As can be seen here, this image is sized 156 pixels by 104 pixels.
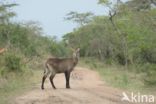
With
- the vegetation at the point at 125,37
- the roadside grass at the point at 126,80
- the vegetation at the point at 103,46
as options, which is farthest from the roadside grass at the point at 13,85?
the vegetation at the point at 125,37

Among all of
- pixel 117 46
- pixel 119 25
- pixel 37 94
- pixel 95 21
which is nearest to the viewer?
pixel 37 94

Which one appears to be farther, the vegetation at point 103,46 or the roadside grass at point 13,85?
the vegetation at point 103,46

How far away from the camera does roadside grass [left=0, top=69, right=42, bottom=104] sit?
14.2 meters

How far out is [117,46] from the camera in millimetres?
44938

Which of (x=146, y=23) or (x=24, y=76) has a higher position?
(x=146, y=23)

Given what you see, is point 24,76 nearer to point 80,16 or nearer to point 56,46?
point 56,46

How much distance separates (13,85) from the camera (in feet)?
55.7

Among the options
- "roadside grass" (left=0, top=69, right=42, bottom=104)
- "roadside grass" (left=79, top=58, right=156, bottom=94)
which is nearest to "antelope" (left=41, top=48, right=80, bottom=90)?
"roadside grass" (left=0, top=69, right=42, bottom=104)

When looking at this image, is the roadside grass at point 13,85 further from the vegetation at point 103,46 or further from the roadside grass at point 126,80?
the roadside grass at point 126,80

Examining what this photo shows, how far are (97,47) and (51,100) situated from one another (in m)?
36.9

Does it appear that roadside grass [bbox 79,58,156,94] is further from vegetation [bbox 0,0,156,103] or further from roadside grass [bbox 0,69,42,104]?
roadside grass [bbox 0,69,42,104]

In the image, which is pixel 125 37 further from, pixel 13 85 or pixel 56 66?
pixel 56 66

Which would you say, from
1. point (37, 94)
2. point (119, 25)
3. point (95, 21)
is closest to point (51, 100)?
point (37, 94)

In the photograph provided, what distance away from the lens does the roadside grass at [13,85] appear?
46.5ft
